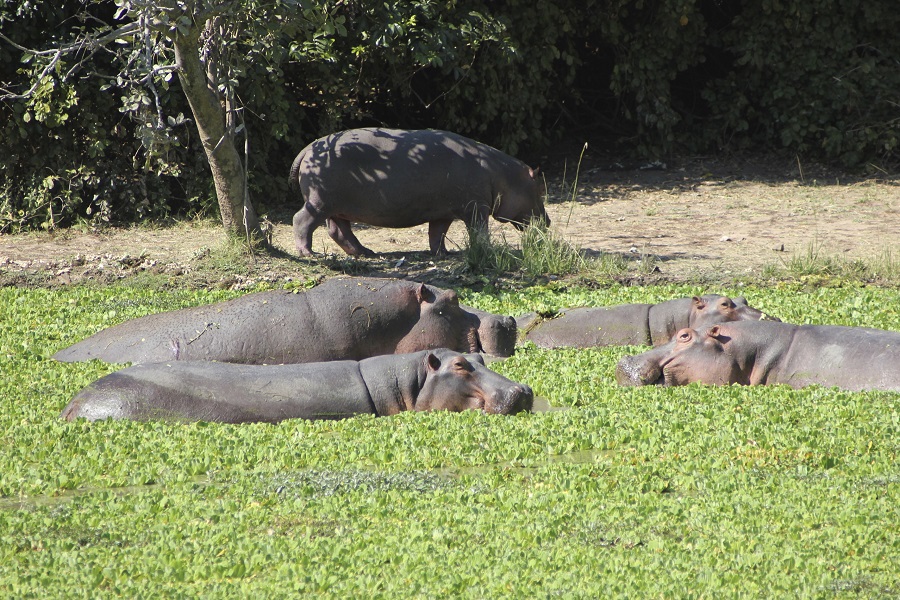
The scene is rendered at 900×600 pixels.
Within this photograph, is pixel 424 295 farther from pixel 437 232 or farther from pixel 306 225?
pixel 437 232

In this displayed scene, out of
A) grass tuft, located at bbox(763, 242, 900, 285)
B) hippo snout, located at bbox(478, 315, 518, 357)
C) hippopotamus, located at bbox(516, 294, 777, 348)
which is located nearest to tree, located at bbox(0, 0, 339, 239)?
hippo snout, located at bbox(478, 315, 518, 357)

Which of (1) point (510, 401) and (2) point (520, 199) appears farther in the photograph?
(2) point (520, 199)

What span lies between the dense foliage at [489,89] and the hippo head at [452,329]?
5.26 meters

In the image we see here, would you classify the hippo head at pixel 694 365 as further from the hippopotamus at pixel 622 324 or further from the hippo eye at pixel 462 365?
the hippo eye at pixel 462 365

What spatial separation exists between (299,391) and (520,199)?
6.21 m

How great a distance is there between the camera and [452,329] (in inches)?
295

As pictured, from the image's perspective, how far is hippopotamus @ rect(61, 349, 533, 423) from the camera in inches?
229

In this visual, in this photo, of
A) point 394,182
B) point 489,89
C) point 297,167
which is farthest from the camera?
point 489,89

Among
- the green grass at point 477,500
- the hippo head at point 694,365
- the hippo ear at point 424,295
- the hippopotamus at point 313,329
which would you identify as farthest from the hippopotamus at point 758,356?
the hippo ear at point 424,295

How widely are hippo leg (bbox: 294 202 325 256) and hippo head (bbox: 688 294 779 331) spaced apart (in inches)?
185

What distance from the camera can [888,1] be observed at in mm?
16969

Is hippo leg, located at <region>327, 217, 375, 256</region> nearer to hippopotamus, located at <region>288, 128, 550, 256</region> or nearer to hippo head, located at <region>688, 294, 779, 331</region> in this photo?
hippopotamus, located at <region>288, 128, 550, 256</region>

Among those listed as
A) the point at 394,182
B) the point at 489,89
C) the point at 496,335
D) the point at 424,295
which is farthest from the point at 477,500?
the point at 489,89

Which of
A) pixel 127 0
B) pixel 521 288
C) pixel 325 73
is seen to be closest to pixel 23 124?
pixel 325 73
